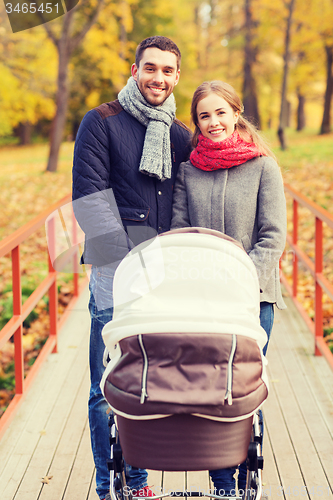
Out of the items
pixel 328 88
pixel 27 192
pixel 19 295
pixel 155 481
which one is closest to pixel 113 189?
pixel 19 295

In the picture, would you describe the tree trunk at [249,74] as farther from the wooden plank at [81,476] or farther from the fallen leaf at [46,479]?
the fallen leaf at [46,479]

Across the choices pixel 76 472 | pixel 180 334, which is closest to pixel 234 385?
pixel 180 334

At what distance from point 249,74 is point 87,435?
2269 centimetres

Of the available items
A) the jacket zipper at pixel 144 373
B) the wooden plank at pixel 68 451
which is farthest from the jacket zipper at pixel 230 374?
the wooden plank at pixel 68 451

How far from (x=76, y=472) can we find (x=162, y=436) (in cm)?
151

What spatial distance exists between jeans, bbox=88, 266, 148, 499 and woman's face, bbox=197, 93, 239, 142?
794 mm

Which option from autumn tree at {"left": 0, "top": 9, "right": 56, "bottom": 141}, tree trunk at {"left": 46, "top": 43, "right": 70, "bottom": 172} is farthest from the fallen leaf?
autumn tree at {"left": 0, "top": 9, "right": 56, "bottom": 141}

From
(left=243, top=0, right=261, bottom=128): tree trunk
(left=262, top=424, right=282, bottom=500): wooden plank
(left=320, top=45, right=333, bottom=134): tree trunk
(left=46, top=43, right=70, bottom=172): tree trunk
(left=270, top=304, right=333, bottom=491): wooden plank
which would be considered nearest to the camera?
(left=262, top=424, right=282, bottom=500): wooden plank

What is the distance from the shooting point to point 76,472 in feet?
10.0

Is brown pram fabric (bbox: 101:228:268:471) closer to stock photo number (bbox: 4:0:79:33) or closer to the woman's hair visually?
the woman's hair

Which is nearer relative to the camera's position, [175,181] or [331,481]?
[175,181]

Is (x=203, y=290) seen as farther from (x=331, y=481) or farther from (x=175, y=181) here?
(x=331, y=481)

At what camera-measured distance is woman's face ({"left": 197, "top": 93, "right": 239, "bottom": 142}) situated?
252cm

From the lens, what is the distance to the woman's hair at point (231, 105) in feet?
8.29
